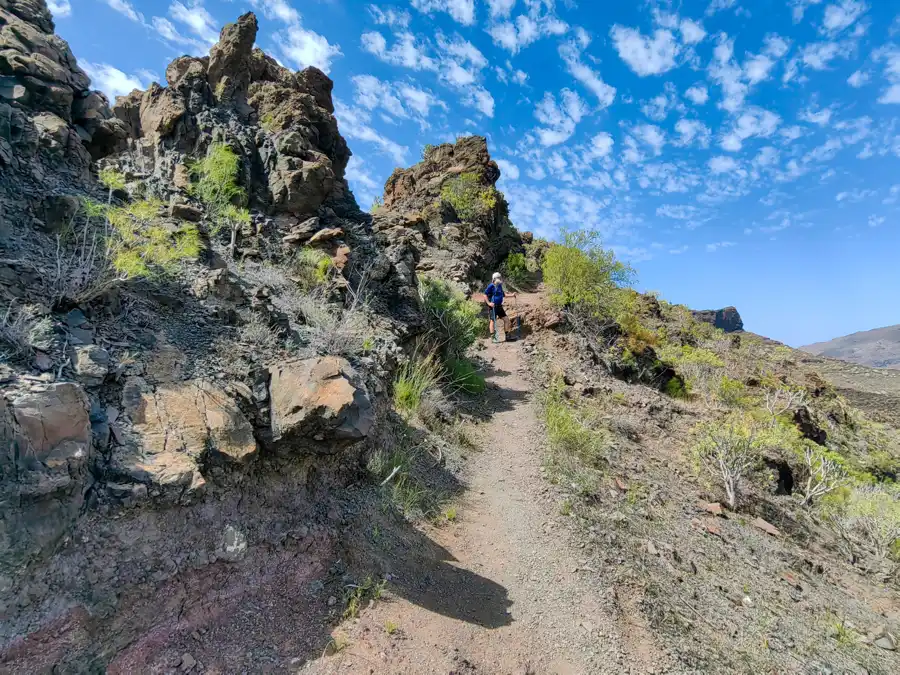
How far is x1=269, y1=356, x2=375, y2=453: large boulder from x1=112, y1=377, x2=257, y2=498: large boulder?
0.28 m

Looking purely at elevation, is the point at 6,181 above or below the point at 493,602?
above

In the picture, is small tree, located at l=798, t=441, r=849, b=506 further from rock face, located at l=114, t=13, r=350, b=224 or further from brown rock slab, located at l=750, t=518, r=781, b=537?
rock face, located at l=114, t=13, r=350, b=224

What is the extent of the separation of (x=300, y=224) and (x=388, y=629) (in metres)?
6.44

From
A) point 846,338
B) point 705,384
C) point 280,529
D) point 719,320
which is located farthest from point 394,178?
point 846,338

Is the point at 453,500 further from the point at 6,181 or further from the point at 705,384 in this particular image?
the point at 705,384

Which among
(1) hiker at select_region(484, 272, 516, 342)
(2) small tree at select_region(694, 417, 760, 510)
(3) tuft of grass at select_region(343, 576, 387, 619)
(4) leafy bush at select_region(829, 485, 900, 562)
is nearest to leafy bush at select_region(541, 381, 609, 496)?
(2) small tree at select_region(694, 417, 760, 510)

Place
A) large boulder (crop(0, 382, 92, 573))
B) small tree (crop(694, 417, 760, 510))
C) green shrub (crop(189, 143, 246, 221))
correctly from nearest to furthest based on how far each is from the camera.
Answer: large boulder (crop(0, 382, 92, 573)), green shrub (crop(189, 143, 246, 221)), small tree (crop(694, 417, 760, 510))

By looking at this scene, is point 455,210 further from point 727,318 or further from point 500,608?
point 727,318

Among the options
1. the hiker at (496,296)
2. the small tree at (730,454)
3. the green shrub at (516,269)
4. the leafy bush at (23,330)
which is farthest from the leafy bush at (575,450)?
the green shrub at (516,269)

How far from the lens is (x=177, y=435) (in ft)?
9.15

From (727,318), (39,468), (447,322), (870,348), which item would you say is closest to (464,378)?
(447,322)

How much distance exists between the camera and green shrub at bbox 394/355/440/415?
20.2 feet

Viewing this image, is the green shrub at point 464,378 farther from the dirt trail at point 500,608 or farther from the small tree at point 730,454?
the small tree at point 730,454

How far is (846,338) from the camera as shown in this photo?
655 feet
